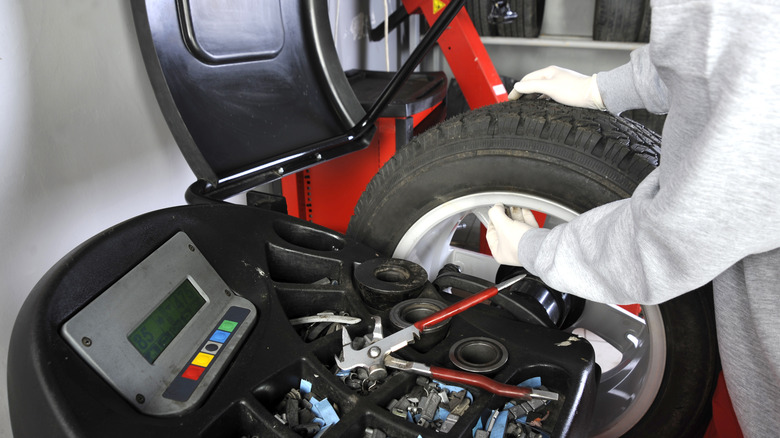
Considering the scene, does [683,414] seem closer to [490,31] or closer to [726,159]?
[726,159]

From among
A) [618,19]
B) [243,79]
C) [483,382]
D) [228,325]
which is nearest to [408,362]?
[483,382]

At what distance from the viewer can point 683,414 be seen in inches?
30.9

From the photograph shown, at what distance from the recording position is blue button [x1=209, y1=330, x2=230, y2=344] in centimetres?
63

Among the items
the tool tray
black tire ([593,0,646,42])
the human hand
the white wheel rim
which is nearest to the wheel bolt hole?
the tool tray

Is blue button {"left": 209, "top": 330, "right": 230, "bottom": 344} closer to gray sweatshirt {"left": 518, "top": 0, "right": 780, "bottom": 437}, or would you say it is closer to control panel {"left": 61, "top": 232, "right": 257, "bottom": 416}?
control panel {"left": 61, "top": 232, "right": 257, "bottom": 416}

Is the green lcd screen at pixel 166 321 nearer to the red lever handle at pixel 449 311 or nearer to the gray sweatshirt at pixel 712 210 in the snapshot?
the red lever handle at pixel 449 311

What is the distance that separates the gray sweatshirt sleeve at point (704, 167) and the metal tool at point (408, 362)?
0.47 ft

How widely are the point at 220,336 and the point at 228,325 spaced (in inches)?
0.8

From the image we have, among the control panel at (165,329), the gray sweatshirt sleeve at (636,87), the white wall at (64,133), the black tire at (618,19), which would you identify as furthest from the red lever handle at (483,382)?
the black tire at (618,19)

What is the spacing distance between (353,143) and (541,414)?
2.26ft

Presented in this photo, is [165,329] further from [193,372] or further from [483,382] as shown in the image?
[483,382]

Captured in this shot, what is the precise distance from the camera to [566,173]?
0.77 metres

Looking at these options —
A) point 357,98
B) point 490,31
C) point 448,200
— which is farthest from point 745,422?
point 490,31

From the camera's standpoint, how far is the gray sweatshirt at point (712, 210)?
37 centimetres
